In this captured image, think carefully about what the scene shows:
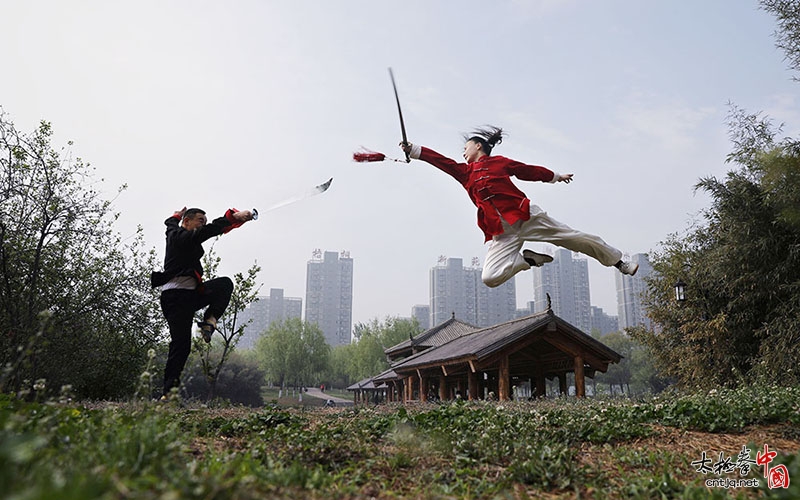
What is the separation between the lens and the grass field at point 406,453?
1917 millimetres

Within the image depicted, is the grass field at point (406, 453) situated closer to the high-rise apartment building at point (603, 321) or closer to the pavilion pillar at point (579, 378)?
the pavilion pillar at point (579, 378)

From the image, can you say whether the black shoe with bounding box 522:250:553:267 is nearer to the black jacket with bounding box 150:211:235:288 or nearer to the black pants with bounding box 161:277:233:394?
the black jacket with bounding box 150:211:235:288

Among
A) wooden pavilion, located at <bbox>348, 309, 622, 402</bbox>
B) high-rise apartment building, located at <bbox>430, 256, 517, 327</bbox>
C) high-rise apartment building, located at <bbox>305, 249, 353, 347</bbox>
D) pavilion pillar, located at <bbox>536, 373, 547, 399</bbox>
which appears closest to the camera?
wooden pavilion, located at <bbox>348, 309, 622, 402</bbox>

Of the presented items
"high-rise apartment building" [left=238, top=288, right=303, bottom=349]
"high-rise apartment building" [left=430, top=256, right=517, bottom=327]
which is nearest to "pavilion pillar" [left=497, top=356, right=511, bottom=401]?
"high-rise apartment building" [left=430, top=256, right=517, bottom=327]

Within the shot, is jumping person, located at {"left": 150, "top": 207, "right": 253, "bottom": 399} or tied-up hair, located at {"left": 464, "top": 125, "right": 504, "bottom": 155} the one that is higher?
tied-up hair, located at {"left": 464, "top": 125, "right": 504, "bottom": 155}

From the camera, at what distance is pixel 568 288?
111m

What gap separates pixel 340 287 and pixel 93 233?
106215mm

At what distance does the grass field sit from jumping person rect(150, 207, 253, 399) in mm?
838

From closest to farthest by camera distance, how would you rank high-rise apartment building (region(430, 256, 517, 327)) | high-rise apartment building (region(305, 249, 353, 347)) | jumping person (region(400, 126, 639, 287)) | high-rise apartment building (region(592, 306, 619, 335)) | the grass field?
the grass field
jumping person (region(400, 126, 639, 287))
high-rise apartment building (region(430, 256, 517, 327))
high-rise apartment building (region(305, 249, 353, 347))
high-rise apartment building (region(592, 306, 619, 335))

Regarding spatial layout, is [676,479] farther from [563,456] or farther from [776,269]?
[776,269]

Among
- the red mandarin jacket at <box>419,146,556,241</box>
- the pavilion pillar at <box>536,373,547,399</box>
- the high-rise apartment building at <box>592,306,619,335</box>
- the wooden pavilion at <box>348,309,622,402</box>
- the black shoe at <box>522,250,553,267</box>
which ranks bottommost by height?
the pavilion pillar at <box>536,373,547,399</box>

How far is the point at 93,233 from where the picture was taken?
11.6m

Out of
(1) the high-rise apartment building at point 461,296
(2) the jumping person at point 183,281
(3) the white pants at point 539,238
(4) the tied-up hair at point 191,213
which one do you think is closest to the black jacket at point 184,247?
(2) the jumping person at point 183,281

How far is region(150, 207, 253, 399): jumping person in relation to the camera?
5.83 meters
